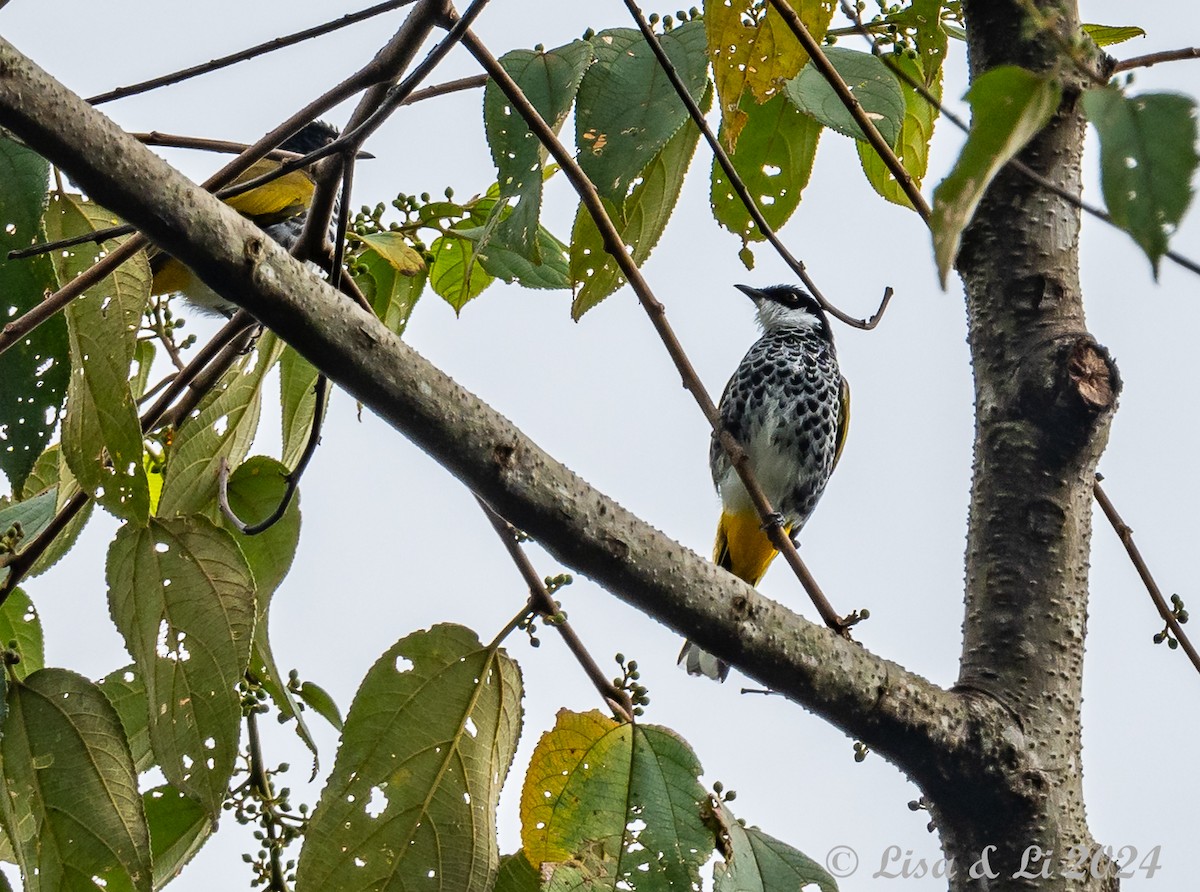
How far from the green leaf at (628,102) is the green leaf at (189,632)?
2.11 feet

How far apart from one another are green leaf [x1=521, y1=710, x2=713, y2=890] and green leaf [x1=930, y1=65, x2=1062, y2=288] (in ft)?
3.37

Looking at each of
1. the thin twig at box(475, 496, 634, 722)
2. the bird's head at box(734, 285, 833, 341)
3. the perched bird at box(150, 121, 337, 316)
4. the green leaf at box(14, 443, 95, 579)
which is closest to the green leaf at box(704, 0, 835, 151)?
the thin twig at box(475, 496, 634, 722)

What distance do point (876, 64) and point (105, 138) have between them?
1.02 m

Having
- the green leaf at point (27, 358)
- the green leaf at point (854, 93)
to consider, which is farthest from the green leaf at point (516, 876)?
the green leaf at point (854, 93)

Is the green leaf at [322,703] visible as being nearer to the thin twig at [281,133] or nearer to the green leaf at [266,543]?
the green leaf at [266,543]

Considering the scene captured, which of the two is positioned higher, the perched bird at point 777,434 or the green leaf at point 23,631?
the perched bird at point 777,434

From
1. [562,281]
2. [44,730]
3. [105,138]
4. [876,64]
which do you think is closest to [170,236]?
[105,138]

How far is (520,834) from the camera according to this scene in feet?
5.20

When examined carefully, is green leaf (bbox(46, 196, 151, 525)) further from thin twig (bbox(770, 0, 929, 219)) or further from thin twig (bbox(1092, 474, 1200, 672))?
thin twig (bbox(1092, 474, 1200, 672))

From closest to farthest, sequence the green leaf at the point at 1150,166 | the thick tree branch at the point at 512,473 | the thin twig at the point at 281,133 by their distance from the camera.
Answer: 1. the green leaf at the point at 1150,166
2. the thick tree branch at the point at 512,473
3. the thin twig at the point at 281,133

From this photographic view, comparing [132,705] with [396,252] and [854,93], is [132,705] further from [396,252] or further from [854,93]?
[854,93]

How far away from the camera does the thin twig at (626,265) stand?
150 centimetres

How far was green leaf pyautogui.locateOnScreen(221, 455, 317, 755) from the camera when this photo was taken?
1742 millimetres

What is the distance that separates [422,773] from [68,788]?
1.35 ft
